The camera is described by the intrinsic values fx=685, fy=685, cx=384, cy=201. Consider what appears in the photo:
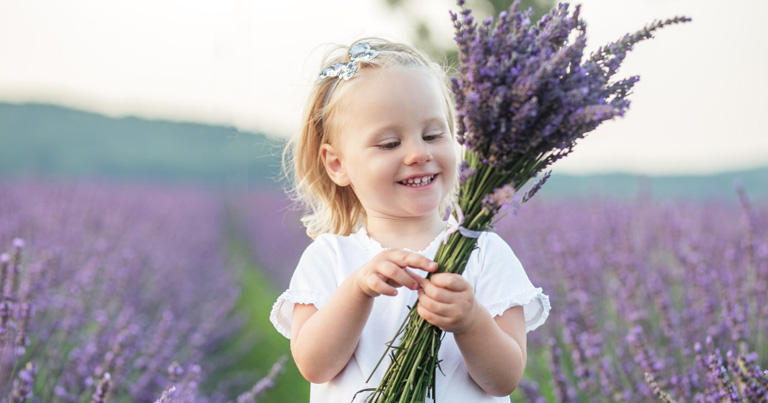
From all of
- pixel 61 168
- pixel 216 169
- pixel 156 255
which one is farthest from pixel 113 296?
pixel 216 169

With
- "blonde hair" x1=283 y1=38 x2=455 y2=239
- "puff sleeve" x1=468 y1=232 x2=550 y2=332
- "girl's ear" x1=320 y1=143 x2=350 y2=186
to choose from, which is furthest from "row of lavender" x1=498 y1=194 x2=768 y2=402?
"girl's ear" x1=320 y1=143 x2=350 y2=186

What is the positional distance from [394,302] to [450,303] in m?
0.31

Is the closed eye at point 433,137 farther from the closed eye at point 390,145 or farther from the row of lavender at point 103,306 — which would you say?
the row of lavender at point 103,306

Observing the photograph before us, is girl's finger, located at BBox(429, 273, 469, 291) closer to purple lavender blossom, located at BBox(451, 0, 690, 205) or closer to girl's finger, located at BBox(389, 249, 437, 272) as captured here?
girl's finger, located at BBox(389, 249, 437, 272)

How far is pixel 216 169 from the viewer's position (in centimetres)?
2497

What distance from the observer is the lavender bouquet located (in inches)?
43.6

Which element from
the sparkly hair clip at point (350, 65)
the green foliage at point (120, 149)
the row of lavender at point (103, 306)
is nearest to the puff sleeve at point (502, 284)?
the sparkly hair clip at point (350, 65)

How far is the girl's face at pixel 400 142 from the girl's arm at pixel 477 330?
277mm

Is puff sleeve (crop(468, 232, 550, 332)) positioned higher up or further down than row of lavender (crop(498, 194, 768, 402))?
higher up

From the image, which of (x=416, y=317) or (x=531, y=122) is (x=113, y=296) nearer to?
(x=416, y=317)

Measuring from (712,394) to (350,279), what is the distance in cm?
97

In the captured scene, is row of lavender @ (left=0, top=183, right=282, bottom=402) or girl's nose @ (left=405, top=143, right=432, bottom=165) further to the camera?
row of lavender @ (left=0, top=183, right=282, bottom=402)

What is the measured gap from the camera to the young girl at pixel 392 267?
4.22 feet

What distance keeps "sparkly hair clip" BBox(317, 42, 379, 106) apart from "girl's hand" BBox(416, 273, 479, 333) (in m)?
A: 0.60
